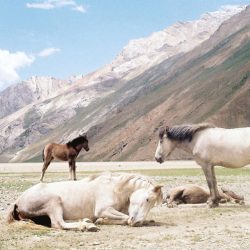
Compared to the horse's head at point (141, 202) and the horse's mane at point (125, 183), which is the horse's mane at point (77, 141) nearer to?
the horse's mane at point (125, 183)

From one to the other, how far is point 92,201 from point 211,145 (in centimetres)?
702

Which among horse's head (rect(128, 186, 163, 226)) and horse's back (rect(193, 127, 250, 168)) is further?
horse's back (rect(193, 127, 250, 168))

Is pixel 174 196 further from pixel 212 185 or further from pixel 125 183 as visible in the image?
pixel 125 183

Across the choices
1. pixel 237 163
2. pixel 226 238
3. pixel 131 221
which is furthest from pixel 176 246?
pixel 237 163

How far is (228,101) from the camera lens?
506ft

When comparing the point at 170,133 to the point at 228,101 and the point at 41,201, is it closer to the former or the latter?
the point at 41,201

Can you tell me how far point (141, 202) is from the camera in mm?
14047

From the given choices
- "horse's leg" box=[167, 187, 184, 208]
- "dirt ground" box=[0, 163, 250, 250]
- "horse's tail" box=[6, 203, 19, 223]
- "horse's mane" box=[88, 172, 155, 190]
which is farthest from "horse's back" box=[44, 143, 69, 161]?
"horse's tail" box=[6, 203, 19, 223]

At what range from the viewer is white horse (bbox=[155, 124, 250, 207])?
64.4ft

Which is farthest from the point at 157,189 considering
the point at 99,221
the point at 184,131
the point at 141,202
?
the point at 184,131

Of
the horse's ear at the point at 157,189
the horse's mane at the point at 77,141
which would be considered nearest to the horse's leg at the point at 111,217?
the horse's ear at the point at 157,189

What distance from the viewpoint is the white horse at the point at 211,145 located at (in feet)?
64.4

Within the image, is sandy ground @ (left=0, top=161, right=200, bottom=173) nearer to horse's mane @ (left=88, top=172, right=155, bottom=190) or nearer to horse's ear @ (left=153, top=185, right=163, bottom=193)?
horse's mane @ (left=88, top=172, right=155, bottom=190)

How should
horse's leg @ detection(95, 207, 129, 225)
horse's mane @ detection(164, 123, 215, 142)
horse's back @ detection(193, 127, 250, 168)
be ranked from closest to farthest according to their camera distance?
horse's leg @ detection(95, 207, 129, 225) → horse's back @ detection(193, 127, 250, 168) → horse's mane @ detection(164, 123, 215, 142)
